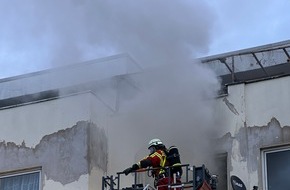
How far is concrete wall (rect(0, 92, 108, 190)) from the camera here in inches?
603

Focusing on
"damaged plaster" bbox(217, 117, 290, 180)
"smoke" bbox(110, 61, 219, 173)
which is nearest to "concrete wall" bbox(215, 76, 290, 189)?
"damaged plaster" bbox(217, 117, 290, 180)

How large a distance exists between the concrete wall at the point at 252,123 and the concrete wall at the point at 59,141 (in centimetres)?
243

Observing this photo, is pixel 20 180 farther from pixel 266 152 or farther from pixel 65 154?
pixel 266 152

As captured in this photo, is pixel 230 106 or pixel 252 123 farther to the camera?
pixel 230 106

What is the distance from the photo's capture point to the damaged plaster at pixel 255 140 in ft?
47.2

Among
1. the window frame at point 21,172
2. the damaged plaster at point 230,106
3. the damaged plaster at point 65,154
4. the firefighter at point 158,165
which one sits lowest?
the firefighter at point 158,165

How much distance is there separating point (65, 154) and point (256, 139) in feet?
12.2

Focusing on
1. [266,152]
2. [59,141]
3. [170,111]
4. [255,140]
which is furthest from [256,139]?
[59,141]

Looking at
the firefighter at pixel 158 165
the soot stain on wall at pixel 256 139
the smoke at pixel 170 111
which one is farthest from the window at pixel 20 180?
the soot stain on wall at pixel 256 139

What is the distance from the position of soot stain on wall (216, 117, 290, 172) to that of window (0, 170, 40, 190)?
3.81 meters

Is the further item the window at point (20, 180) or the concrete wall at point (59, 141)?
the window at point (20, 180)

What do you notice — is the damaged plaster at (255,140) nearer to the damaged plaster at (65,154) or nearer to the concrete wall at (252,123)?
the concrete wall at (252,123)

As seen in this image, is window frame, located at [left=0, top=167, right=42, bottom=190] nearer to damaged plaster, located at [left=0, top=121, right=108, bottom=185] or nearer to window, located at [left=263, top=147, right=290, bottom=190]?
damaged plaster, located at [left=0, top=121, right=108, bottom=185]

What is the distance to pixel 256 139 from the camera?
14578 millimetres
